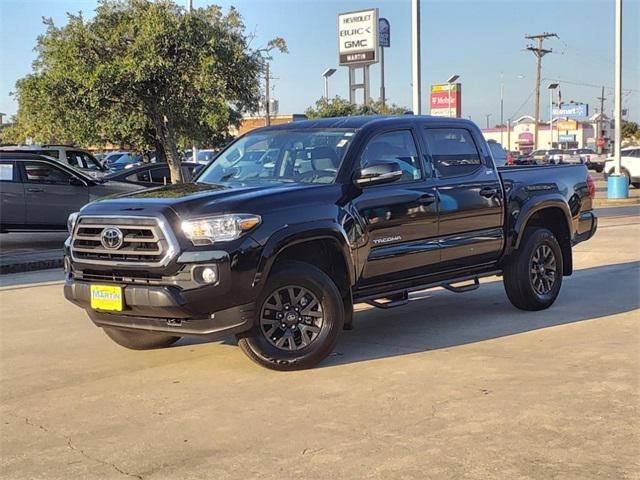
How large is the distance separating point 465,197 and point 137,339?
323 centimetres

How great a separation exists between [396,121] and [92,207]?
277cm

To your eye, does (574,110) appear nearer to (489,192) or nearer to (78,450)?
(489,192)

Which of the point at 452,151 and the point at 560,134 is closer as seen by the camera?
the point at 452,151

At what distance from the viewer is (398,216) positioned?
21.4ft

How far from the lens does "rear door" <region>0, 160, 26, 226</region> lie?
551 inches

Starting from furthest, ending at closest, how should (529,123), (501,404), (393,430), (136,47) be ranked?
1. (529,123)
2. (136,47)
3. (501,404)
4. (393,430)

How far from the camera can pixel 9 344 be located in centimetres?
721

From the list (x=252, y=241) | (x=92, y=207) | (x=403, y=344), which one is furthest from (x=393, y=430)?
(x=92, y=207)

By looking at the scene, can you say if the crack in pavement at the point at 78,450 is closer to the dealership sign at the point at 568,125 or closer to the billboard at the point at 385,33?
the billboard at the point at 385,33

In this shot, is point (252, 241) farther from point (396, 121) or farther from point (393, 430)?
point (396, 121)

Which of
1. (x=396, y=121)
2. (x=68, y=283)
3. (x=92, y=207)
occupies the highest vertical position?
(x=396, y=121)

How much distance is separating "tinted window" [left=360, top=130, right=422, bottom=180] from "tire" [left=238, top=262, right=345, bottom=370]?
1.30 m

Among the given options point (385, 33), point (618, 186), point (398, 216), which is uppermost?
point (385, 33)

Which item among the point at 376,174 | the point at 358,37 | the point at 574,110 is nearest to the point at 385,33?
the point at 358,37
